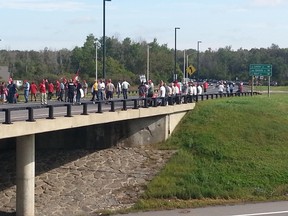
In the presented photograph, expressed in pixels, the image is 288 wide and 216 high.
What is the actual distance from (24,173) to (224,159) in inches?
409

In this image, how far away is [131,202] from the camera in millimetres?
22875

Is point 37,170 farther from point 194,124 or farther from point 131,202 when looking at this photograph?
point 194,124

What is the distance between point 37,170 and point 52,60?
113 metres

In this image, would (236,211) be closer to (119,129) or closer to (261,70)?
(119,129)

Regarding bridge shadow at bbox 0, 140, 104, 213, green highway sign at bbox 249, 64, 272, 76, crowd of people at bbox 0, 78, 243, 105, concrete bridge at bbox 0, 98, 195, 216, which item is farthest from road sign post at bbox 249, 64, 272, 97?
bridge shadow at bbox 0, 140, 104, 213

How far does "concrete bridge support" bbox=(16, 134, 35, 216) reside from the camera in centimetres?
2014

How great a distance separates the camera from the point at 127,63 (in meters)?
116

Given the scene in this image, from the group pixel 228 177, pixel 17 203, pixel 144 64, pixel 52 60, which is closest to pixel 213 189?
pixel 228 177

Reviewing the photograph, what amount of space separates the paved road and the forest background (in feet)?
179

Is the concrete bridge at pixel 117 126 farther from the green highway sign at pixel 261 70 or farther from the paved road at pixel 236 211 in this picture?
the green highway sign at pixel 261 70

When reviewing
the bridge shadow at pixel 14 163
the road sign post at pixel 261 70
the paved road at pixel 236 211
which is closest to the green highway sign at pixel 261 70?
the road sign post at pixel 261 70

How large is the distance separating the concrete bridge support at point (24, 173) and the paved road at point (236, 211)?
3.82m

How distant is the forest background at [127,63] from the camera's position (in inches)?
3733

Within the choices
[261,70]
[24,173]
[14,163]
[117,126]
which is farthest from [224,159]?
[261,70]
